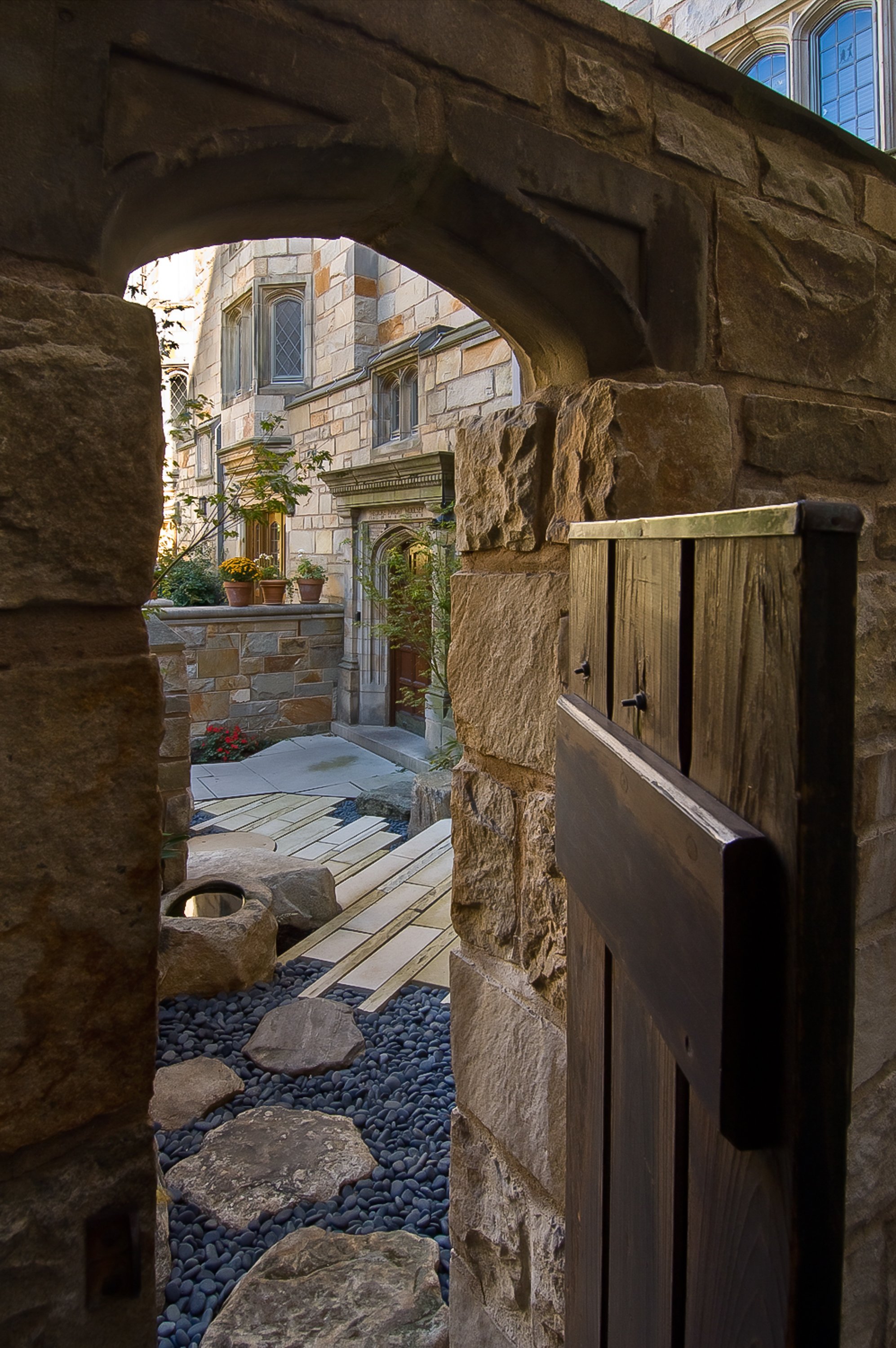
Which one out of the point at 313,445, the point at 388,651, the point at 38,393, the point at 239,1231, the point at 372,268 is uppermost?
the point at 372,268

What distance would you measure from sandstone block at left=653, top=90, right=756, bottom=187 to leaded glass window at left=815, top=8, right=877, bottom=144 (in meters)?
4.70

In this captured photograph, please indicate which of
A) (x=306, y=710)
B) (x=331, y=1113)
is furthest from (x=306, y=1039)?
(x=306, y=710)

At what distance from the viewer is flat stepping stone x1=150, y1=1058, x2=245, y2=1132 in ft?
10.0

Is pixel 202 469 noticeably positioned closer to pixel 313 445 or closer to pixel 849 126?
pixel 313 445

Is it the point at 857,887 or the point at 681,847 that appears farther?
the point at 857,887

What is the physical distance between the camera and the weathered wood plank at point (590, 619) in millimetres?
1044

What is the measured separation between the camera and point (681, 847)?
2.23 ft

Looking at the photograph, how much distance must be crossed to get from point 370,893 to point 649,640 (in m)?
4.26

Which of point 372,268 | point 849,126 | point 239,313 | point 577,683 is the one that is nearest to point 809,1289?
point 577,683

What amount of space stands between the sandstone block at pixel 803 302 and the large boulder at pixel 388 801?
513 cm

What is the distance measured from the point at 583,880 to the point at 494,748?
2.04 feet

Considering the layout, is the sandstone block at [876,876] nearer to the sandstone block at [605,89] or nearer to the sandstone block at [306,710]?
the sandstone block at [605,89]

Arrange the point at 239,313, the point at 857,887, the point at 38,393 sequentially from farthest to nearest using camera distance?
the point at 239,313
the point at 857,887
the point at 38,393

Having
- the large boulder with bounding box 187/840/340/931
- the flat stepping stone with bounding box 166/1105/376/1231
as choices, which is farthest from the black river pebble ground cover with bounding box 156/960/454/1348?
the large boulder with bounding box 187/840/340/931
